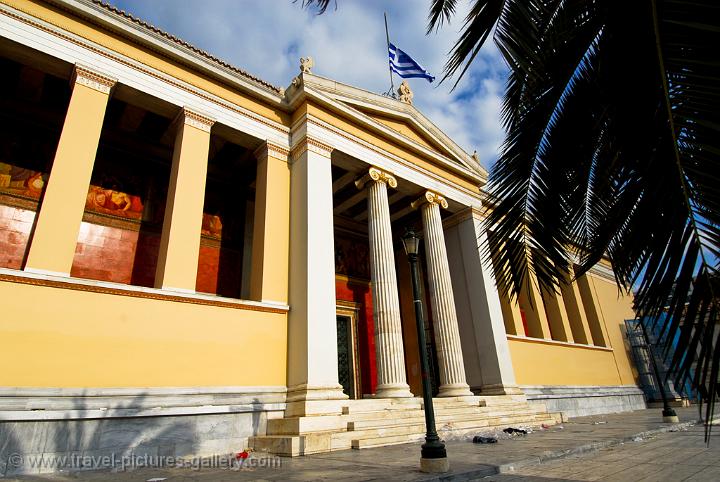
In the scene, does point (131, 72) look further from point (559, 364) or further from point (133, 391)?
point (559, 364)

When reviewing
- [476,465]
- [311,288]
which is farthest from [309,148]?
[476,465]

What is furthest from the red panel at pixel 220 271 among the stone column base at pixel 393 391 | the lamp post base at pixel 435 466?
the lamp post base at pixel 435 466

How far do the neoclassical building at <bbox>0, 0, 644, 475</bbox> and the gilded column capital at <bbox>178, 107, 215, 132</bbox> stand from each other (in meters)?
0.04

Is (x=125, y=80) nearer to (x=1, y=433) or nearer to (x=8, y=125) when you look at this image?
(x=8, y=125)

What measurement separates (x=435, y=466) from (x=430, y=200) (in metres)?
9.18

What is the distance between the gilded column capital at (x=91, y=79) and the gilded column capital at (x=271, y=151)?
340 centimetres

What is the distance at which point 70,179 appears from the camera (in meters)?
7.17

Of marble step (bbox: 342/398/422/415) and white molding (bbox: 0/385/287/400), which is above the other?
white molding (bbox: 0/385/287/400)

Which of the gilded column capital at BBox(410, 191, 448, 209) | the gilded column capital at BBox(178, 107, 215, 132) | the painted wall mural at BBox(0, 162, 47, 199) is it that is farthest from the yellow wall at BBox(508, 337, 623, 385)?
the painted wall mural at BBox(0, 162, 47, 199)

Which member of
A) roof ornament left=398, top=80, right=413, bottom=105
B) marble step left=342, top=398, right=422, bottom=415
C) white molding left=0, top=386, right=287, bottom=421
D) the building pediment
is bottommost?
marble step left=342, top=398, right=422, bottom=415

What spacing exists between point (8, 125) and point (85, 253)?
3.33 metres

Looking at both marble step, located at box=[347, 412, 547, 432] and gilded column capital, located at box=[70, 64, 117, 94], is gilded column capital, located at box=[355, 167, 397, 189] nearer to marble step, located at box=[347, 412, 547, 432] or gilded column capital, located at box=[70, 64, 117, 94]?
marble step, located at box=[347, 412, 547, 432]

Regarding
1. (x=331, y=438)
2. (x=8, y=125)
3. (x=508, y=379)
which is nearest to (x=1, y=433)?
(x=331, y=438)

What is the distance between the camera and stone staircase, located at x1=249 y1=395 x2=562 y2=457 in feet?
22.3
